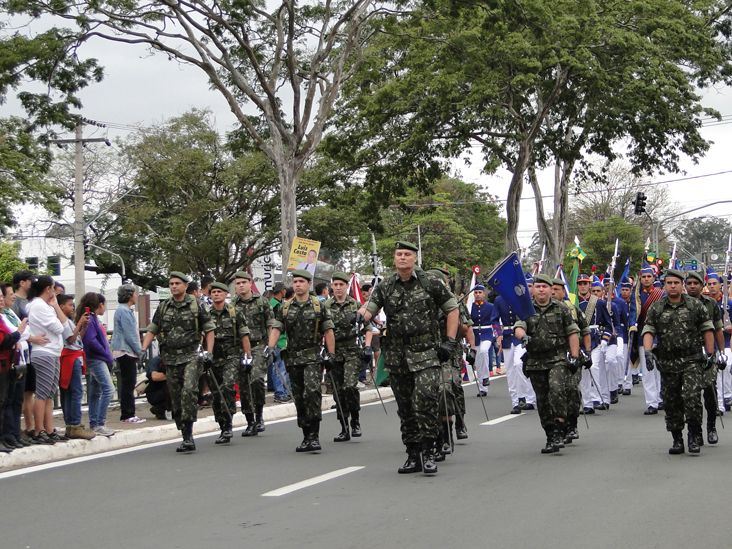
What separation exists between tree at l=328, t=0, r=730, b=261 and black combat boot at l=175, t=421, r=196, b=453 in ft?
47.6

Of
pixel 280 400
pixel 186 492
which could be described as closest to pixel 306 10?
pixel 280 400

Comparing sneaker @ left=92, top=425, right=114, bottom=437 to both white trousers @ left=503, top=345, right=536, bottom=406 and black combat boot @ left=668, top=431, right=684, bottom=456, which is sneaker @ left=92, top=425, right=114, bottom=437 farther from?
white trousers @ left=503, top=345, right=536, bottom=406

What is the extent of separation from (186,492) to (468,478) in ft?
7.75

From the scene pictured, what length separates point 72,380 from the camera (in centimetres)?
1143

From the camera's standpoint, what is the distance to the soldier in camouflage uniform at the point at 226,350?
39.9 feet

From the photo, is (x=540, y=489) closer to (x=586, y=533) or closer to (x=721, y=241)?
(x=586, y=533)

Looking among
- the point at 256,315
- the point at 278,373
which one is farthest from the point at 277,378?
the point at 256,315

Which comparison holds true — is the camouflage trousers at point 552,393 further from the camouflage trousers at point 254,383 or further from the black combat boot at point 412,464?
the camouflage trousers at point 254,383

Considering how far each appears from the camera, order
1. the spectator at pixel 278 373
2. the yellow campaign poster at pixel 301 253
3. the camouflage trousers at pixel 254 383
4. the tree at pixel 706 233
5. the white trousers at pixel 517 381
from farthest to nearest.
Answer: the tree at pixel 706 233
the yellow campaign poster at pixel 301 253
the spectator at pixel 278 373
the white trousers at pixel 517 381
the camouflage trousers at pixel 254 383

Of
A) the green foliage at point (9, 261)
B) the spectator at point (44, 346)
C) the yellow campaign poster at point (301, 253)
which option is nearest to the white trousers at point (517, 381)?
the yellow campaign poster at point (301, 253)

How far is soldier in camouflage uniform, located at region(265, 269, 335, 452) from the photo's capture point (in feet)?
36.9

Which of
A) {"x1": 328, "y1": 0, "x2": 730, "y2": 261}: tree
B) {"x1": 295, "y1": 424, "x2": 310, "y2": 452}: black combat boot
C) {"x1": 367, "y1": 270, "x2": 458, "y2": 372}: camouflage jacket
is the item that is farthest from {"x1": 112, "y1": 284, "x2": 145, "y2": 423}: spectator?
{"x1": 328, "y1": 0, "x2": 730, "y2": 261}: tree

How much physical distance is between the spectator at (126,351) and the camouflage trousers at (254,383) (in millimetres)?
1637

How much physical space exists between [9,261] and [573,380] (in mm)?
42051
